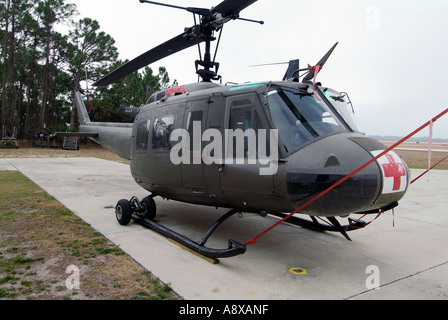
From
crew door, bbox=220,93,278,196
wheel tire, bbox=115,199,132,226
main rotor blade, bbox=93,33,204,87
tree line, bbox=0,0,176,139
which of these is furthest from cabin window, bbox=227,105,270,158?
tree line, bbox=0,0,176,139

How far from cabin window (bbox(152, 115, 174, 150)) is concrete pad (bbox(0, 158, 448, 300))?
1.46 meters

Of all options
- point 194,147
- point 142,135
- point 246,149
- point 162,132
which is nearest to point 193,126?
point 194,147

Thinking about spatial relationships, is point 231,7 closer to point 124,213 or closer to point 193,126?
point 193,126

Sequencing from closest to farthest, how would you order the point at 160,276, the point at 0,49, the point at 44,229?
1. the point at 160,276
2. the point at 44,229
3. the point at 0,49

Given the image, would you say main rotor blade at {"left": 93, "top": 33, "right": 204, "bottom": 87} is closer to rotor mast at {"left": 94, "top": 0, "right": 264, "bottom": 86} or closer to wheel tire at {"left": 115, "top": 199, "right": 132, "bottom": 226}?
rotor mast at {"left": 94, "top": 0, "right": 264, "bottom": 86}

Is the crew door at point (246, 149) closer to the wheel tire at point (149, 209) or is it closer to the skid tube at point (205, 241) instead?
the skid tube at point (205, 241)

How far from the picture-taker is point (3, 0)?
108 ft

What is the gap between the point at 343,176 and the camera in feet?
10.5

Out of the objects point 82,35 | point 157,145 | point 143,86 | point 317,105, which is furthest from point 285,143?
→ point 82,35

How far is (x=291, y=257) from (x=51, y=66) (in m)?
40.9

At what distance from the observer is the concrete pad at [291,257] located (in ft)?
11.0

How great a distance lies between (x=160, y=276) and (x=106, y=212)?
3553 millimetres
